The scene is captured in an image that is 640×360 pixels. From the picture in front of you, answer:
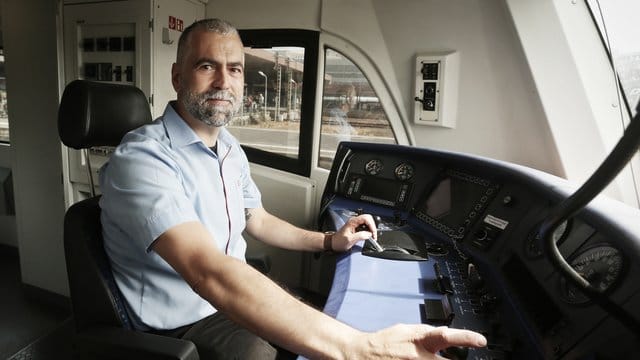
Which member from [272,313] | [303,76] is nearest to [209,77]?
[272,313]

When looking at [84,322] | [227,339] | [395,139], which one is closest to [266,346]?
[227,339]

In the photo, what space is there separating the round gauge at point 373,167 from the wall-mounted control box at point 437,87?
1.11 feet

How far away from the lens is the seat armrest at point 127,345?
94 centimetres

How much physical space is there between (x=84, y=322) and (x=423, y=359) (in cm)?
91

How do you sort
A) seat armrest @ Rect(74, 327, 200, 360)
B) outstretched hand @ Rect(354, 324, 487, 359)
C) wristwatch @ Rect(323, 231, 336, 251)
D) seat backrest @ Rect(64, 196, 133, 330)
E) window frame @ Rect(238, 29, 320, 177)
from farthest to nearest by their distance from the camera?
window frame @ Rect(238, 29, 320, 177) < wristwatch @ Rect(323, 231, 336, 251) < seat backrest @ Rect(64, 196, 133, 330) < seat armrest @ Rect(74, 327, 200, 360) < outstretched hand @ Rect(354, 324, 487, 359)

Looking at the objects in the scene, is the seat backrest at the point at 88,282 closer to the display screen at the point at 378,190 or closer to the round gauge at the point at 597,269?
the round gauge at the point at 597,269

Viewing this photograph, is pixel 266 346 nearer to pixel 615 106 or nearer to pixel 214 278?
pixel 214 278

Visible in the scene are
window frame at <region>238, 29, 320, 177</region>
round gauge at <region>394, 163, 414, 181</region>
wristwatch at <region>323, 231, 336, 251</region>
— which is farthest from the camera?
window frame at <region>238, 29, 320, 177</region>

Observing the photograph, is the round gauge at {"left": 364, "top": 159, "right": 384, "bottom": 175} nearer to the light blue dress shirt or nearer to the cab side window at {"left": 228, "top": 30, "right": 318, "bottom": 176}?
the cab side window at {"left": 228, "top": 30, "right": 318, "bottom": 176}

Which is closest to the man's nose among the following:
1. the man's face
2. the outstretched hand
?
the man's face

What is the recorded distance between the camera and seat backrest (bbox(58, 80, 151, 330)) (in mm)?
1089

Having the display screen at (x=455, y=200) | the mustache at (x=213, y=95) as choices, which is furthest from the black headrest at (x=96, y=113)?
the display screen at (x=455, y=200)

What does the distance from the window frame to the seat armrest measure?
178cm

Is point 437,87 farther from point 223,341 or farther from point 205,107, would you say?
point 223,341
